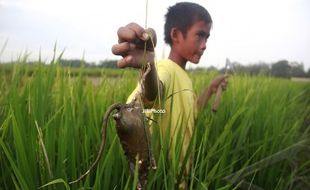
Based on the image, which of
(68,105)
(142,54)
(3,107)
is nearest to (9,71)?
(3,107)

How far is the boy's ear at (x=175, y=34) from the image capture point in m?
1.31

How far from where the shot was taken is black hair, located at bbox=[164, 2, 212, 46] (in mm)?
1324

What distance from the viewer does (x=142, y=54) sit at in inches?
22.0

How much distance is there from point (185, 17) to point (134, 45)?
2.71 feet

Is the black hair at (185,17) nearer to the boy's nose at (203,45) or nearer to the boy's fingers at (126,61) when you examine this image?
the boy's nose at (203,45)

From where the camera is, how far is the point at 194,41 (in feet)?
4.19

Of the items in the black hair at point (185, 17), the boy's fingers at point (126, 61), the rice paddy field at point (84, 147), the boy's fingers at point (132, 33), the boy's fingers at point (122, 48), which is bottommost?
the rice paddy field at point (84, 147)

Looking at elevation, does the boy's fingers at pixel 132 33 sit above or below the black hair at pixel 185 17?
below

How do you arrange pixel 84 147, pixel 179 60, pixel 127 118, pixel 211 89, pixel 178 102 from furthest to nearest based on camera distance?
1. pixel 211 89
2. pixel 179 60
3. pixel 178 102
4. pixel 84 147
5. pixel 127 118

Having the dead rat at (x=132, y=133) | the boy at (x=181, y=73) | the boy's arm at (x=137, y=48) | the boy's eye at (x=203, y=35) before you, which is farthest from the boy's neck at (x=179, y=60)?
the dead rat at (x=132, y=133)

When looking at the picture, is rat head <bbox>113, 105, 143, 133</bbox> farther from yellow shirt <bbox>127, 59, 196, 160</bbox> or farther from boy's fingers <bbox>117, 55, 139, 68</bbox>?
yellow shirt <bbox>127, 59, 196, 160</bbox>

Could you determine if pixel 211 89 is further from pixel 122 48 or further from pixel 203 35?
pixel 122 48

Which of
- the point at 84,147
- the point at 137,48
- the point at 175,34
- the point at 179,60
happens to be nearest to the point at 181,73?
the point at 179,60

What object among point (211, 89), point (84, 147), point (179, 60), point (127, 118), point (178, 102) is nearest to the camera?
point (127, 118)
